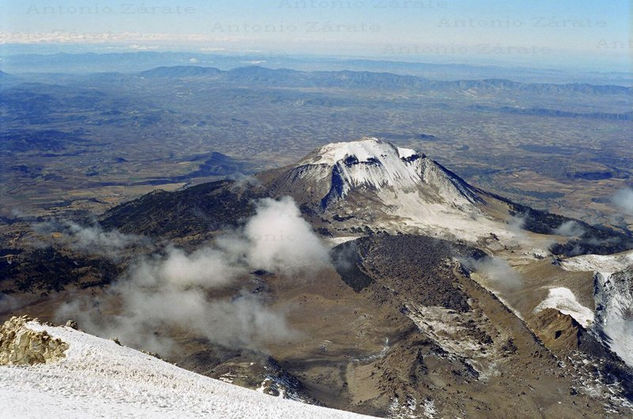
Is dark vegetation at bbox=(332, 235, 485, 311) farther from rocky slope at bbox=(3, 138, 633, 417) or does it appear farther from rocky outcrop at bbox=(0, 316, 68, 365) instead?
rocky outcrop at bbox=(0, 316, 68, 365)

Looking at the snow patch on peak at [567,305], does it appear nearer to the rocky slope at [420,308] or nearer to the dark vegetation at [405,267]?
the rocky slope at [420,308]

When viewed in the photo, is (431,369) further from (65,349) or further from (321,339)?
(65,349)

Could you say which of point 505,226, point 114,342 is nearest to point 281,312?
point 114,342

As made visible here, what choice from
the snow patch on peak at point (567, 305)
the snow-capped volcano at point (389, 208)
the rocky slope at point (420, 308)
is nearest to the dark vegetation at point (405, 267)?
the rocky slope at point (420, 308)

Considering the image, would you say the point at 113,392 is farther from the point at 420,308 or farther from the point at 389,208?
the point at 389,208

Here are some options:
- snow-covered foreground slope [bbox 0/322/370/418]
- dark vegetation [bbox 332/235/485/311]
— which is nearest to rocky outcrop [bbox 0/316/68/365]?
snow-covered foreground slope [bbox 0/322/370/418]
